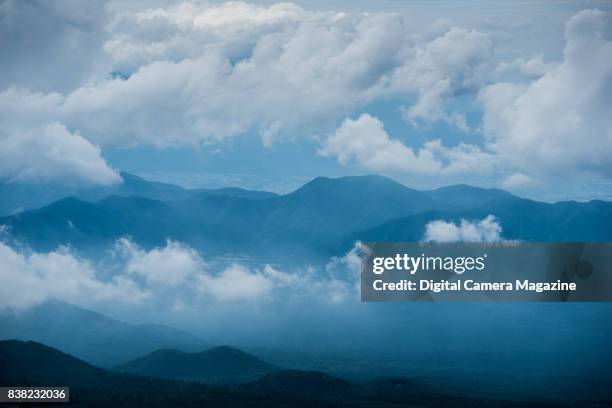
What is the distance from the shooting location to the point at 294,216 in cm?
4425

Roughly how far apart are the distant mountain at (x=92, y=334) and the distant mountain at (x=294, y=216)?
362 centimetres

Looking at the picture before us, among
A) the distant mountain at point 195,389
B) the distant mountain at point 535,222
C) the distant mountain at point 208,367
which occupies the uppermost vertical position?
the distant mountain at point 535,222

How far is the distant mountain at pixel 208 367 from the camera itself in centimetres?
4759

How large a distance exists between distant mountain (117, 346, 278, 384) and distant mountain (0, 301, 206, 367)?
1.13 meters

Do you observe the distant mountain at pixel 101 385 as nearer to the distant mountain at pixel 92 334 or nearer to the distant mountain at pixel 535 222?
the distant mountain at pixel 92 334

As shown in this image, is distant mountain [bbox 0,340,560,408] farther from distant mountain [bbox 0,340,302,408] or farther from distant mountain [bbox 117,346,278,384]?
distant mountain [bbox 117,346,278,384]

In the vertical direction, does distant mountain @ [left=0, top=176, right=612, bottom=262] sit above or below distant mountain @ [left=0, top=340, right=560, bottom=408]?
above

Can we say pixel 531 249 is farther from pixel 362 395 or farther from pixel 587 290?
pixel 362 395

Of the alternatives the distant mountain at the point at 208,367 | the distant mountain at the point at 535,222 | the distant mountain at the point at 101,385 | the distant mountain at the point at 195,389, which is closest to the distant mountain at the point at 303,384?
the distant mountain at the point at 195,389

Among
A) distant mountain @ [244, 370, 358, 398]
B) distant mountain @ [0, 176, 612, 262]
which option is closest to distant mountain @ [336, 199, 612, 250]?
distant mountain @ [0, 176, 612, 262]

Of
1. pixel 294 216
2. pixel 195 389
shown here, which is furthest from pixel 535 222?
pixel 195 389

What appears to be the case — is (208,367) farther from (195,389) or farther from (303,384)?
(303,384)

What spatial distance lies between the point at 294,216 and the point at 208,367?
11.2 meters

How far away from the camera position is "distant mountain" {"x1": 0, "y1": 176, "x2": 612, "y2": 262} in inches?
1640
